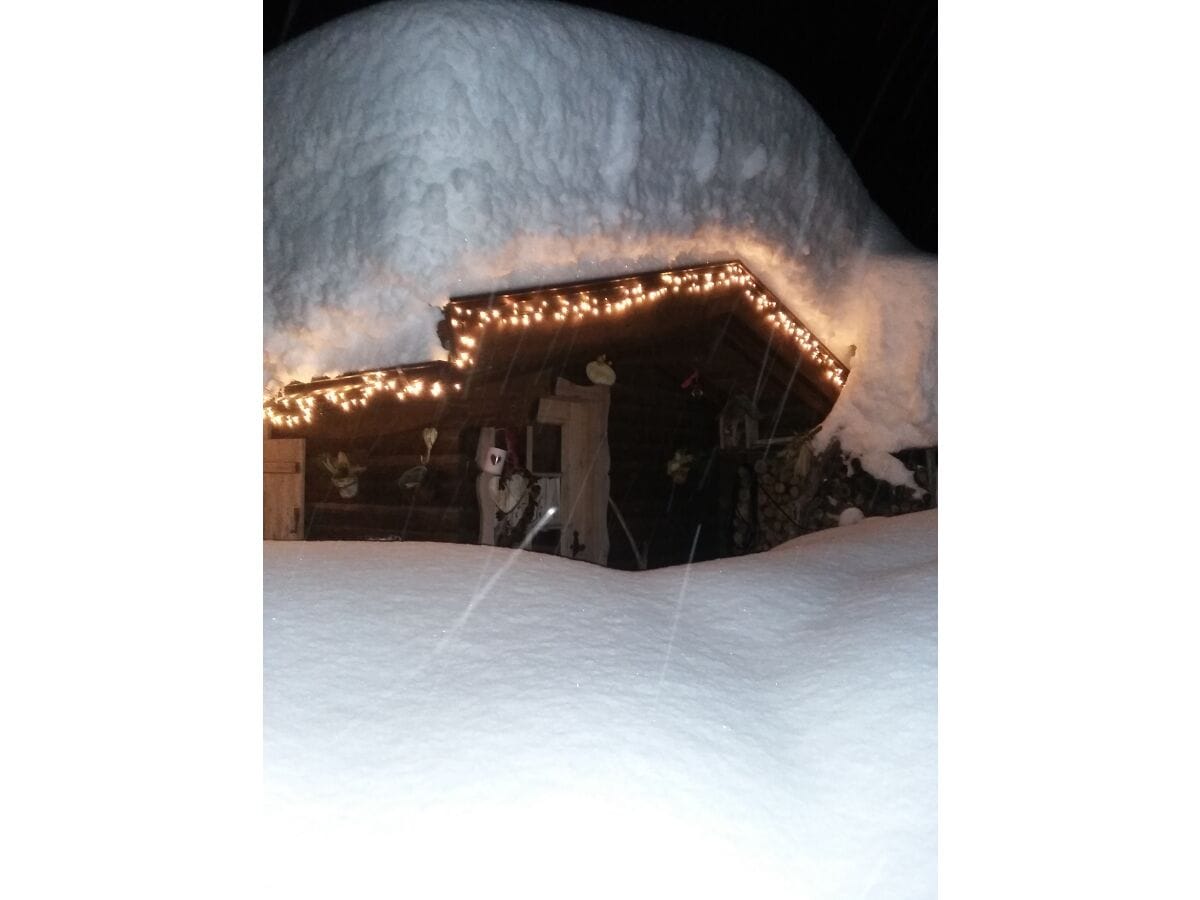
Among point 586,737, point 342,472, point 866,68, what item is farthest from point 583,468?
point 866,68

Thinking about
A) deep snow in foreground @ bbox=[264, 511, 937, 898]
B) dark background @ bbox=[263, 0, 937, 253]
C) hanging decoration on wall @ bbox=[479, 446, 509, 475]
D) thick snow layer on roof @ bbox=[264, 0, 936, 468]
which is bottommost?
deep snow in foreground @ bbox=[264, 511, 937, 898]

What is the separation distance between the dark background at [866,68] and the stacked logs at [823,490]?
3.08 m

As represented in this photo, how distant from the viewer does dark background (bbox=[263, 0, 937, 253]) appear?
9.11 m

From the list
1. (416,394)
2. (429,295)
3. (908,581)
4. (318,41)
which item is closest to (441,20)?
(318,41)

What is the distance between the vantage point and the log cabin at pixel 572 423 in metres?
6.00

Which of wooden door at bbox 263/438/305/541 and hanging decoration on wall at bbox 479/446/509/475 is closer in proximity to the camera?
hanging decoration on wall at bbox 479/446/509/475

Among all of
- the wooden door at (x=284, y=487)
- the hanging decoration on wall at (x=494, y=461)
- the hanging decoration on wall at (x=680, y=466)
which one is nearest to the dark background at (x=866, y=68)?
the hanging decoration on wall at (x=680, y=466)

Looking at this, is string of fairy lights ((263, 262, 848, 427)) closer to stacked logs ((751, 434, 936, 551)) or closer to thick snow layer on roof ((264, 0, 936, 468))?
thick snow layer on roof ((264, 0, 936, 468))

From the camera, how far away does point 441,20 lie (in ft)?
18.5

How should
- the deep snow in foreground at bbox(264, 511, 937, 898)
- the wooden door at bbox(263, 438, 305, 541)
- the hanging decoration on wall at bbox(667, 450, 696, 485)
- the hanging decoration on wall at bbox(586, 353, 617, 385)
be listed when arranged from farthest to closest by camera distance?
the hanging decoration on wall at bbox(667, 450, 696, 485) → the hanging decoration on wall at bbox(586, 353, 617, 385) → the wooden door at bbox(263, 438, 305, 541) → the deep snow in foreground at bbox(264, 511, 937, 898)

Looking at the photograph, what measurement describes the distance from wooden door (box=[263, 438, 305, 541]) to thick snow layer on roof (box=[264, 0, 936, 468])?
983mm

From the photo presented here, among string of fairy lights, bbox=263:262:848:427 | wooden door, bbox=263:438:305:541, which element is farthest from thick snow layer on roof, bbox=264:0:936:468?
wooden door, bbox=263:438:305:541

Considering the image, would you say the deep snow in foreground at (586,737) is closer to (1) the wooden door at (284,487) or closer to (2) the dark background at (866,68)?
(1) the wooden door at (284,487)

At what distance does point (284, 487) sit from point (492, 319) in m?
2.44
